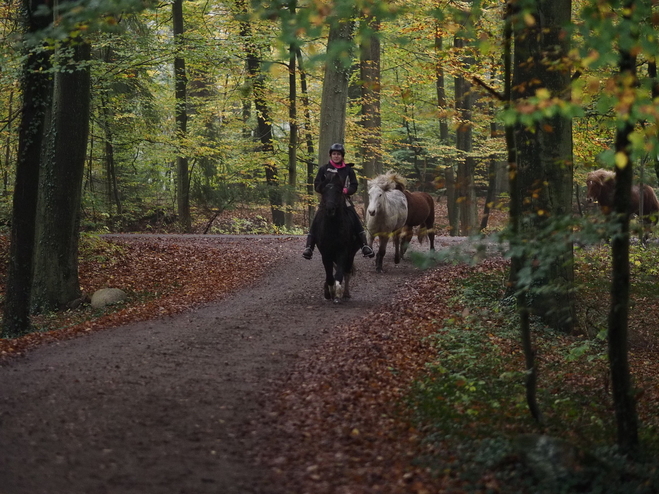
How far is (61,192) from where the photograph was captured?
14.3 meters

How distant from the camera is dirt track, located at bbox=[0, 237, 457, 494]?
5.18 meters

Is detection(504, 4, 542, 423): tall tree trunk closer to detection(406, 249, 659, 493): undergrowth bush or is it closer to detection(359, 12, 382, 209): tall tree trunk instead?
detection(406, 249, 659, 493): undergrowth bush

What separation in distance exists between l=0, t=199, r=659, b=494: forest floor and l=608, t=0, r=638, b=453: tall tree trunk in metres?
1.32

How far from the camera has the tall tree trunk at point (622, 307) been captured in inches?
195

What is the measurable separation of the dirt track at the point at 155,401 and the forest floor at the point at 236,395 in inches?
0.8

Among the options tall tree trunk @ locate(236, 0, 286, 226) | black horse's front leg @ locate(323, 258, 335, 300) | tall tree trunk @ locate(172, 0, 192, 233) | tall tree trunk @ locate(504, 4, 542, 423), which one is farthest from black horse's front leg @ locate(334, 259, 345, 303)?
tall tree trunk @ locate(172, 0, 192, 233)

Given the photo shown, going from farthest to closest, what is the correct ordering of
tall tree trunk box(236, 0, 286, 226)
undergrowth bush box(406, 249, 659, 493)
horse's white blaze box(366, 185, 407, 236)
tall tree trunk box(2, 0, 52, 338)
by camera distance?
1. tall tree trunk box(236, 0, 286, 226)
2. horse's white blaze box(366, 185, 407, 236)
3. tall tree trunk box(2, 0, 52, 338)
4. undergrowth bush box(406, 249, 659, 493)

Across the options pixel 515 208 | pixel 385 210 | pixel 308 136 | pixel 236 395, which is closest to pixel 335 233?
pixel 385 210

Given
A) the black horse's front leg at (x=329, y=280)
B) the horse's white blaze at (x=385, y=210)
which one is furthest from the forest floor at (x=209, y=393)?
Answer: the horse's white blaze at (x=385, y=210)

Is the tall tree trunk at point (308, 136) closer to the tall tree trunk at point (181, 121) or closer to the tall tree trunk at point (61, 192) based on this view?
the tall tree trunk at point (181, 121)

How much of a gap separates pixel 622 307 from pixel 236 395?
4126 millimetres

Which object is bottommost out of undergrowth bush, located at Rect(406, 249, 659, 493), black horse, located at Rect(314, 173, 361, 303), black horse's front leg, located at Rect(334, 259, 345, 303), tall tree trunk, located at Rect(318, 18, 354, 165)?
undergrowth bush, located at Rect(406, 249, 659, 493)

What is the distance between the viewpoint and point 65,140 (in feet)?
46.6

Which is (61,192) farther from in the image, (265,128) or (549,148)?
(265,128)
